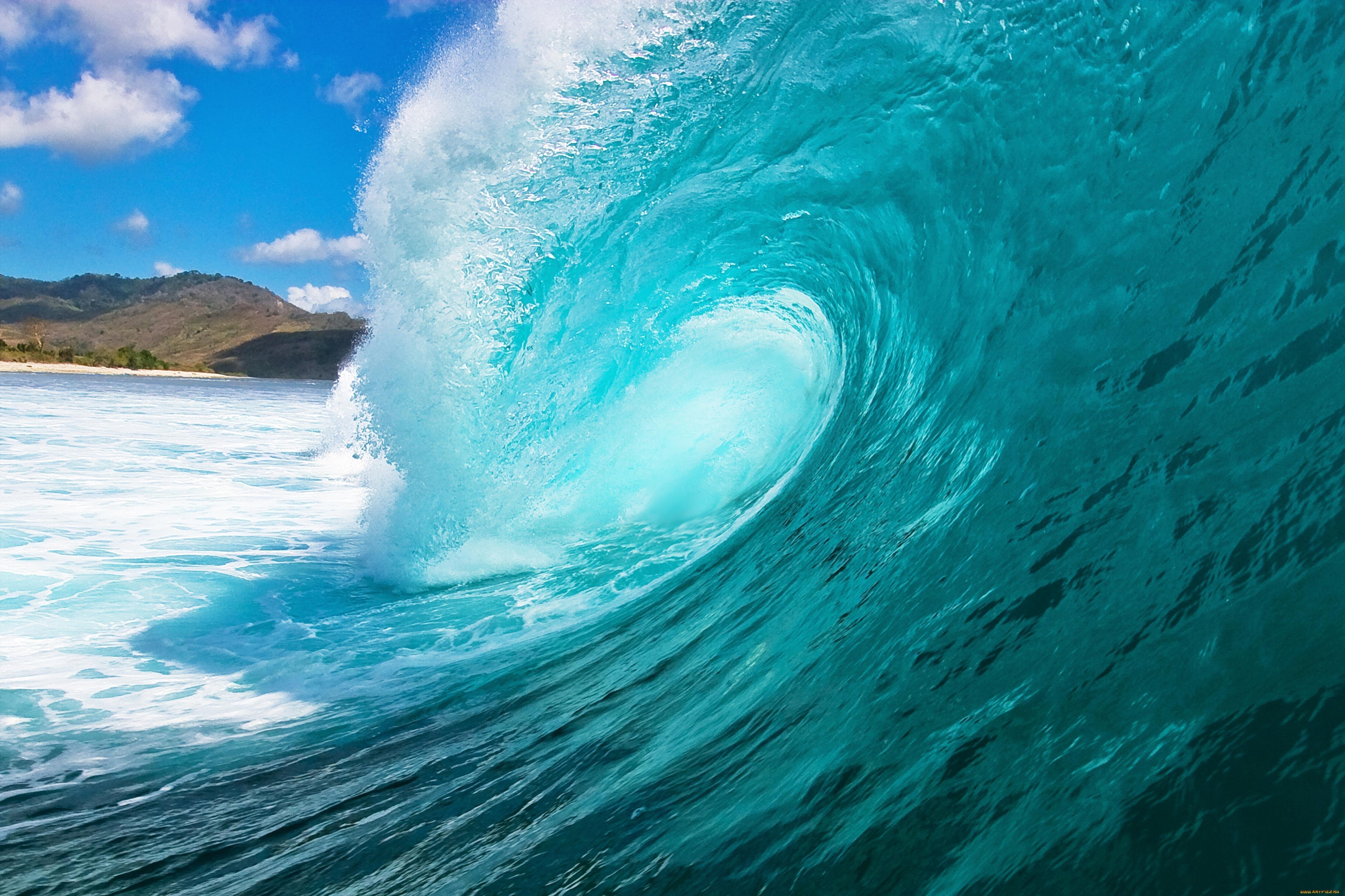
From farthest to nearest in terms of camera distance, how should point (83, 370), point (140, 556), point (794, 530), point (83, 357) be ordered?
point (83, 357) → point (83, 370) → point (140, 556) → point (794, 530)

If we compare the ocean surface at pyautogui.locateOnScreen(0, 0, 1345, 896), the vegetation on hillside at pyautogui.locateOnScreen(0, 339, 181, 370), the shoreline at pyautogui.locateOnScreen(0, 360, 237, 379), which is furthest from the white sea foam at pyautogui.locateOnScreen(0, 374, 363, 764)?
the vegetation on hillside at pyautogui.locateOnScreen(0, 339, 181, 370)

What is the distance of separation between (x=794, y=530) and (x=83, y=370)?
82.7m

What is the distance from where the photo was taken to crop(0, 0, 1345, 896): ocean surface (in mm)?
2334

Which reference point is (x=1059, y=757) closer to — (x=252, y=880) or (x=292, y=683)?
(x=252, y=880)

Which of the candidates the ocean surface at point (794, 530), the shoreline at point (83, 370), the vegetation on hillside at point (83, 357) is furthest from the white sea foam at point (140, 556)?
the vegetation on hillside at point (83, 357)

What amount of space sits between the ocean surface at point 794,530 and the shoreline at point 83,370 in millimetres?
61876

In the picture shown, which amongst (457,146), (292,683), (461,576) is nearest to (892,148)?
(457,146)

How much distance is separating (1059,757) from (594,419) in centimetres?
663

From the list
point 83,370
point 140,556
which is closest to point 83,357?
point 83,370

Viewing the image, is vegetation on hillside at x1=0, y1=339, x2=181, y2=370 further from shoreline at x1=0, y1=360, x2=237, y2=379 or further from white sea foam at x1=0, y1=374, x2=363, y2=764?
white sea foam at x1=0, y1=374, x2=363, y2=764

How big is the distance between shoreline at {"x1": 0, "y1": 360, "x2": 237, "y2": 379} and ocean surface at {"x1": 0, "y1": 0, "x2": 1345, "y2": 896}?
203ft

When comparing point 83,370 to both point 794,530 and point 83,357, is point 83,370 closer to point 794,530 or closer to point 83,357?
point 83,357

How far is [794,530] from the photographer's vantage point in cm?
605

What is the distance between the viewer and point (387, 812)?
3.38 metres
